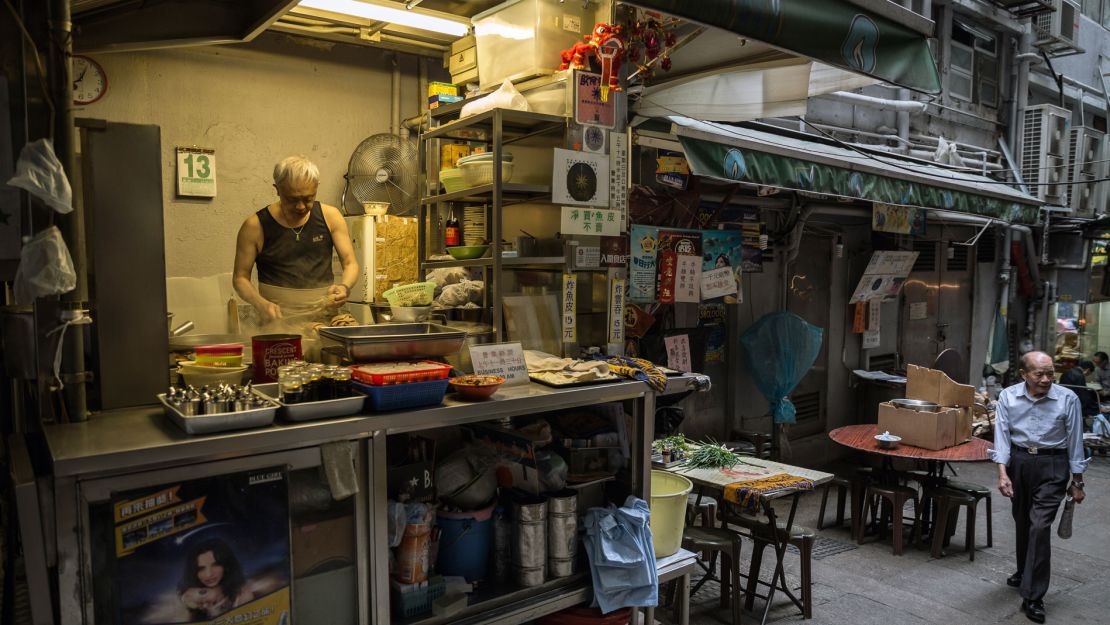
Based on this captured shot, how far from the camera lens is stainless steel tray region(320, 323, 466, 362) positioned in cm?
318

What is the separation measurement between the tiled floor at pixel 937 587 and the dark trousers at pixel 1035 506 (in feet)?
1.00

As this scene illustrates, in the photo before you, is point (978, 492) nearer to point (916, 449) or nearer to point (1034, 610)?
point (916, 449)

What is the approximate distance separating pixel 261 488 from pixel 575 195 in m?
2.61

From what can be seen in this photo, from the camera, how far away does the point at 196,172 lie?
5520mm

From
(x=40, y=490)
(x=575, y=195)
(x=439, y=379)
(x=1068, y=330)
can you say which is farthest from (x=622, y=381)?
(x=1068, y=330)

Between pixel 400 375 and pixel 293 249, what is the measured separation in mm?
2439

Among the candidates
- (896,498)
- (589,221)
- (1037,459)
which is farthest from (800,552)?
(589,221)

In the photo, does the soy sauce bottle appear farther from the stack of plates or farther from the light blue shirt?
the light blue shirt

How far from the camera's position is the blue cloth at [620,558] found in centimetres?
353

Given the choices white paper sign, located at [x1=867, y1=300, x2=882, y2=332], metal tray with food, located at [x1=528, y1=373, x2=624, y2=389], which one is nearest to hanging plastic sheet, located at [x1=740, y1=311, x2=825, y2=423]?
white paper sign, located at [x1=867, y1=300, x2=882, y2=332]

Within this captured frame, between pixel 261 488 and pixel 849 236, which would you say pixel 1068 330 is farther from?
pixel 261 488

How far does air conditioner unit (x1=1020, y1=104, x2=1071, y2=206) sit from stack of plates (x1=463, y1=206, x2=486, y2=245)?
37.0 ft

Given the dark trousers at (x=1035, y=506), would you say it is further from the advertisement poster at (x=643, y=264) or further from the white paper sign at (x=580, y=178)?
the white paper sign at (x=580, y=178)

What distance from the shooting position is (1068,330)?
16031mm
